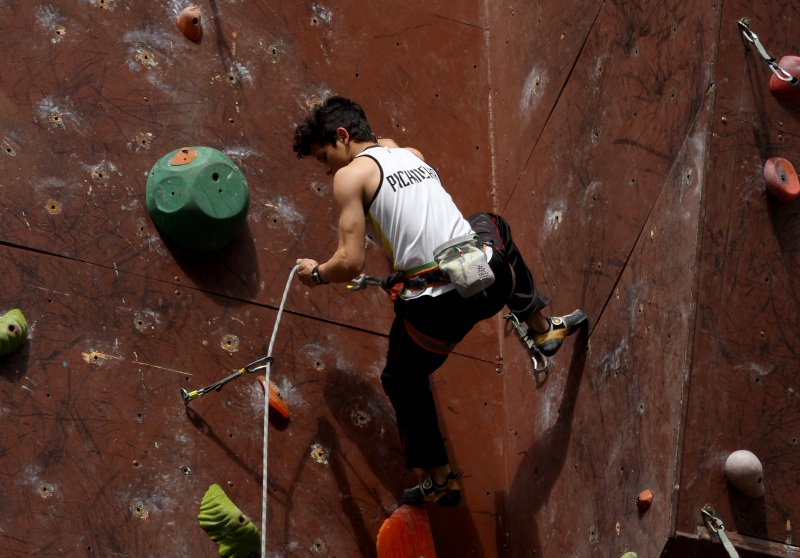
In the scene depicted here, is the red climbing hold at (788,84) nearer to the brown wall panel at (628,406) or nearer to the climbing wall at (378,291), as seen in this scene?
the climbing wall at (378,291)

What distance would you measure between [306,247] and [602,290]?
1.34 metres

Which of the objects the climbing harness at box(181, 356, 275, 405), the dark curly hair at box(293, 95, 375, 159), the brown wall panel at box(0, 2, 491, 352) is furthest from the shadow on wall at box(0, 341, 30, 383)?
the dark curly hair at box(293, 95, 375, 159)

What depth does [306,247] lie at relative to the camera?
16.2 feet

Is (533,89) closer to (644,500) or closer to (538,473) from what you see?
(538,473)

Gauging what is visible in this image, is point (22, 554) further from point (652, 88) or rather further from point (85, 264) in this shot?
point (652, 88)

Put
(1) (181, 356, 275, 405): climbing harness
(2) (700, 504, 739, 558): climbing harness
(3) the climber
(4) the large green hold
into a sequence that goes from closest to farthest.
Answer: (2) (700, 504, 739, 558): climbing harness
(3) the climber
(1) (181, 356, 275, 405): climbing harness
(4) the large green hold

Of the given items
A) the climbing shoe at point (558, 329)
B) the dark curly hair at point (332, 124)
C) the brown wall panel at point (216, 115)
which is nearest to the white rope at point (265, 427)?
the brown wall panel at point (216, 115)

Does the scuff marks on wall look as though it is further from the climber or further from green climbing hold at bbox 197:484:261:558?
green climbing hold at bbox 197:484:261:558

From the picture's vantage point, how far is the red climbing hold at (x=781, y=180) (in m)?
4.04

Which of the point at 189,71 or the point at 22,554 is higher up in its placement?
the point at 189,71

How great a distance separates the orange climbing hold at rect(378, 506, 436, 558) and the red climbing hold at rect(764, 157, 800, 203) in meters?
1.91

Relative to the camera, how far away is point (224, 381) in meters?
4.47

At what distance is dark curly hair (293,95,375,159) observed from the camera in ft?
14.1

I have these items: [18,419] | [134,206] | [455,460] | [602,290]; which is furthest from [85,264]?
[602,290]
